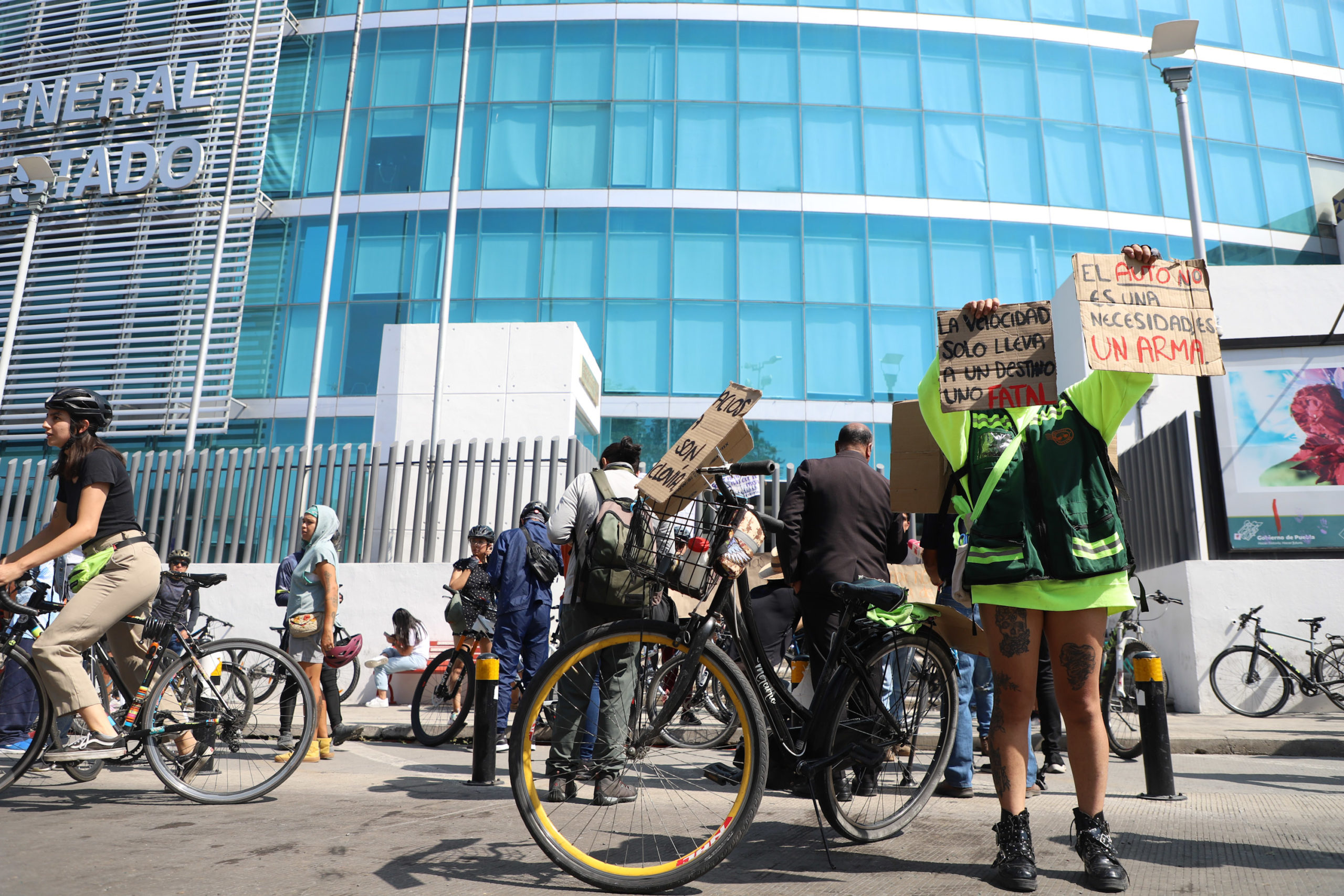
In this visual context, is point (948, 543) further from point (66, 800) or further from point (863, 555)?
point (66, 800)

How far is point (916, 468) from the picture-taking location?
3.74 meters

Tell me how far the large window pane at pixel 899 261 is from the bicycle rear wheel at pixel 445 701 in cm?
1922

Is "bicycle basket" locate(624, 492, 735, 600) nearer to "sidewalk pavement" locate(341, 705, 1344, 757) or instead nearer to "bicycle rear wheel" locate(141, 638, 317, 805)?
"bicycle rear wheel" locate(141, 638, 317, 805)

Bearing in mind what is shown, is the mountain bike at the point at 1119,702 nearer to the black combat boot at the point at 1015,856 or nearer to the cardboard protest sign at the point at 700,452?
the black combat boot at the point at 1015,856

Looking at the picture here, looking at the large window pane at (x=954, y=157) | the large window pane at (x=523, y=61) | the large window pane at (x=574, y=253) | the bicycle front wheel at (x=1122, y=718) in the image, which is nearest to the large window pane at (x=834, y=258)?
the large window pane at (x=954, y=157)

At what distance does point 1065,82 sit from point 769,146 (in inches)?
354

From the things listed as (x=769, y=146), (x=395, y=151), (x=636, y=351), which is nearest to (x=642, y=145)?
(x=769, y=146)

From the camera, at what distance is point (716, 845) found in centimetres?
284

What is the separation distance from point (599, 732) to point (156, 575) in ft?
9.00

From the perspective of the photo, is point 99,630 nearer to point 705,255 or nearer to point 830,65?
point 705,255

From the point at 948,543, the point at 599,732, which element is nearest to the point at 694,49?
the point at 948,543

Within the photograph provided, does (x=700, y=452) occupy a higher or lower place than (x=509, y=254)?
lower

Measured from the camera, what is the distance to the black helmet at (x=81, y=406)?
4.57 meters

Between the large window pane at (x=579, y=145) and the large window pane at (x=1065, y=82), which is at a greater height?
the large window pane at (x=1065, y=82)
